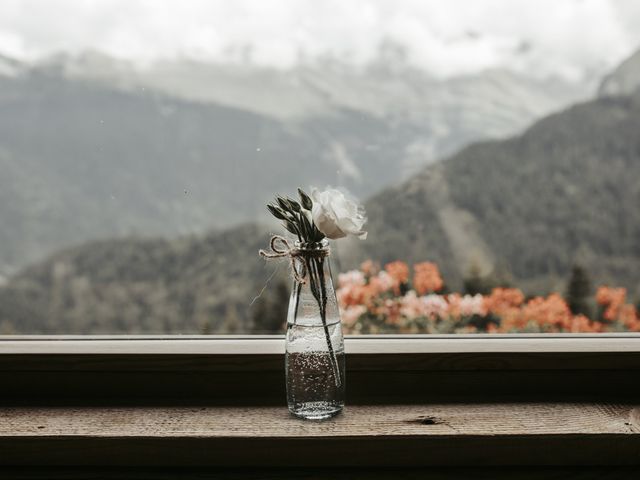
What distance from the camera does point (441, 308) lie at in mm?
1481

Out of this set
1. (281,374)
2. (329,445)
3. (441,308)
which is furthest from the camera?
(441,308)

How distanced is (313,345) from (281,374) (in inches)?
4.3

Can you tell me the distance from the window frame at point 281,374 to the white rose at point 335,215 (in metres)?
0.23

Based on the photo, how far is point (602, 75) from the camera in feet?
5.15

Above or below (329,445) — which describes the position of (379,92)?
above

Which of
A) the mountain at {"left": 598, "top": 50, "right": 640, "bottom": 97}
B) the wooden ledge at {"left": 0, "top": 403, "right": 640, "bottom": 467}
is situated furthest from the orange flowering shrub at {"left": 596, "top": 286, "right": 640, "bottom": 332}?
the wooden ledge at {"left": 0, "top": 403, "right": 640, "bottom": 467}

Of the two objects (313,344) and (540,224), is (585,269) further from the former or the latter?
(313,344)

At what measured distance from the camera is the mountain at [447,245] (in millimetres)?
1393

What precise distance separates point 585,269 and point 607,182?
0.27m

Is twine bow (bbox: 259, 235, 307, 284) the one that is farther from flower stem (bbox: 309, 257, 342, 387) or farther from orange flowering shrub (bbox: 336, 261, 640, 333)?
orange flowering shrub (bbox: 336, 261, 640, 333)

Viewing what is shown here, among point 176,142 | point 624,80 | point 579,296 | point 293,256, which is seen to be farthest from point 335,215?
point 624,80

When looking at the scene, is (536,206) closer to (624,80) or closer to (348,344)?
(624,80)

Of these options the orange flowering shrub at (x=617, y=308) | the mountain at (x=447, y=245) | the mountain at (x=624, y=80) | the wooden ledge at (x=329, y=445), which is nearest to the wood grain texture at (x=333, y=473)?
the wooden ledge at (x=329, y=445)

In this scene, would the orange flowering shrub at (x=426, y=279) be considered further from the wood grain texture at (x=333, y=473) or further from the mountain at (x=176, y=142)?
the wood grain texture at (x=333, y=473)
